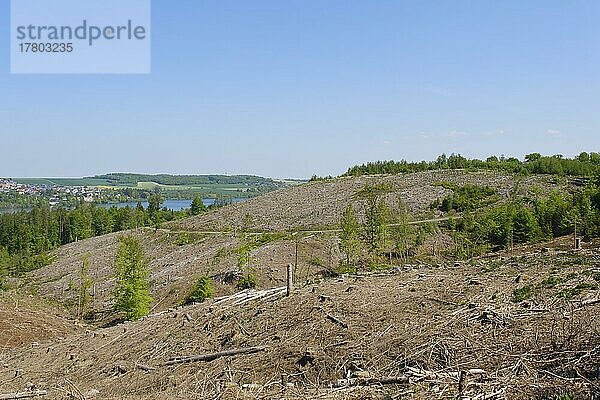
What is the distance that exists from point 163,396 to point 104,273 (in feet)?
134

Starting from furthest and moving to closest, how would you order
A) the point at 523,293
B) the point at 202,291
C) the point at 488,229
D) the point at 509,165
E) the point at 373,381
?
1. the point at 509,165
2. the point at 488,229
3. the point at 202,291
4. the point at 523,293
5. the point at 373,381

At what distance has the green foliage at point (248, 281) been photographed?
32.3m

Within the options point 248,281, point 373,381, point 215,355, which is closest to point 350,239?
point 248,281

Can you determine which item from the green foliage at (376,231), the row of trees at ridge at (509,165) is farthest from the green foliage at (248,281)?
the row of trees at ridge at (509,165)

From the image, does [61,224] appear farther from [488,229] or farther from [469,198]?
[488,229]

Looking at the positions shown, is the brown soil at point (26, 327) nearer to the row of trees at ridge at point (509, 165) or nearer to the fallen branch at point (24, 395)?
the fallen branch at point (24, 395)

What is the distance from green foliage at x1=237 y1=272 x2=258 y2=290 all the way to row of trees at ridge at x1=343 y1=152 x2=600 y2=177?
37.8m

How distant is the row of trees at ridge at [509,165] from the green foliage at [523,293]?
47267 millimetres

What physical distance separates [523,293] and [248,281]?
2160 cm

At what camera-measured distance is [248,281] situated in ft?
106

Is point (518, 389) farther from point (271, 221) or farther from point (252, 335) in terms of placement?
point (271, 221)

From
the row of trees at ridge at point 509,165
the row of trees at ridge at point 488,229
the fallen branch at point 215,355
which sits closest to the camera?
the fallen branch at point 215,355

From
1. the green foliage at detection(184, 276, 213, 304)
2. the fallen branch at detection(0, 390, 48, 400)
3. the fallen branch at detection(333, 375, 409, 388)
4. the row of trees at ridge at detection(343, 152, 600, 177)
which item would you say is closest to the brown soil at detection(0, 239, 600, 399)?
the fallen branch at detection(333, 375, 409, 388)

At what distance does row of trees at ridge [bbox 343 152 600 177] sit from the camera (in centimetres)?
6308
